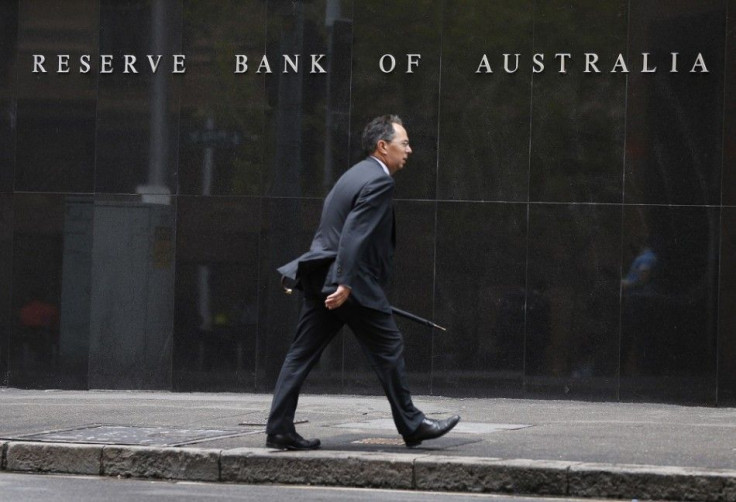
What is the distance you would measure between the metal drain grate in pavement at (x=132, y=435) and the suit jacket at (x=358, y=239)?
3.99 ft

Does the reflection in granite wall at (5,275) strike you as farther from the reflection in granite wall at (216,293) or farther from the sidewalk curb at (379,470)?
the sidewalk curb at (379,470)

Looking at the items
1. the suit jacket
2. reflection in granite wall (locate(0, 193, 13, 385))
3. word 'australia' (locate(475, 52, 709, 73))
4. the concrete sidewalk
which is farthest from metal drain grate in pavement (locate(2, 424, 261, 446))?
word 'australia' (locate(475, 52, 709, 73))

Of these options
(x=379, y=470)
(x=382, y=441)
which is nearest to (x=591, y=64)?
(x=382, y=441)

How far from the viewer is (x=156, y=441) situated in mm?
8641

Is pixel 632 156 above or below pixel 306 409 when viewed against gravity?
above

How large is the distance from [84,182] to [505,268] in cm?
394

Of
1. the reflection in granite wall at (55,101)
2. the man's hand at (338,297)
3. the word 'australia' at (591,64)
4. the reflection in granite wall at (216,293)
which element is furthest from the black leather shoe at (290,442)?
the reflection in granite wall at (55,101)

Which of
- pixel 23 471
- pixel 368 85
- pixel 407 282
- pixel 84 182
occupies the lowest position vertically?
pixel 23 471

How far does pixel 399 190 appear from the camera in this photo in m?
12.6

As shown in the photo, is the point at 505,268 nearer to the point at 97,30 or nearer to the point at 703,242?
the point at 703,242

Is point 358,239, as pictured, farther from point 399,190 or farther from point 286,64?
point 286,64

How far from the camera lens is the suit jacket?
8.08m

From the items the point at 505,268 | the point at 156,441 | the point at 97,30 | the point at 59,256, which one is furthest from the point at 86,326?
the point at 156,441

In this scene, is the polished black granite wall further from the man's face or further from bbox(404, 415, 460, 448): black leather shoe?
bbox(404, 415, 460, 448): black leather shoe
